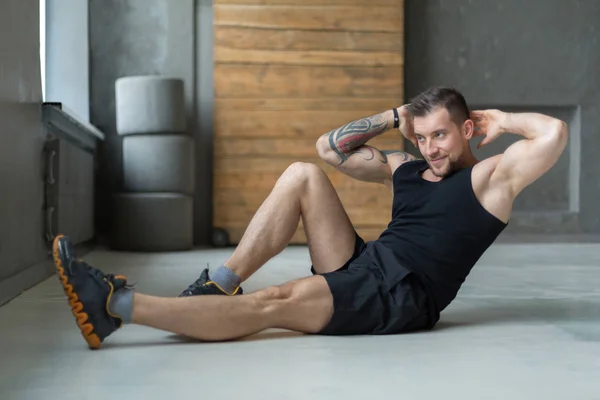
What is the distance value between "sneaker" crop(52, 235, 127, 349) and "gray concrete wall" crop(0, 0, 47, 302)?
117cm

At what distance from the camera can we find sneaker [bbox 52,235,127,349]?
1992 millimetres

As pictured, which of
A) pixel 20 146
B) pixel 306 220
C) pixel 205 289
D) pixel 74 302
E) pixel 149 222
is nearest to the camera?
pixel 74 302

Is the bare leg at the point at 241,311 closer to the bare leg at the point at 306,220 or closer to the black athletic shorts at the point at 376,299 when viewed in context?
the black athletic shorts at the point at 376,299

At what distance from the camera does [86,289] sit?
2.01 meters

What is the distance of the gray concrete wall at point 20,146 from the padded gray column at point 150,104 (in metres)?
2.14

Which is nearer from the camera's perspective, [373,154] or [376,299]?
[376,299]

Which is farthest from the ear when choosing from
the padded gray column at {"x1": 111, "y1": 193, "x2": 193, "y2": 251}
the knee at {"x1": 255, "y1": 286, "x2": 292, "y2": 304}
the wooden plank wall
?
the wooden plank wall

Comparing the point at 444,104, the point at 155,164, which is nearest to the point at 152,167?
the point at 155,164

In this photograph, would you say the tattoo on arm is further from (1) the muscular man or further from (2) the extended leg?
(2) the extended leg

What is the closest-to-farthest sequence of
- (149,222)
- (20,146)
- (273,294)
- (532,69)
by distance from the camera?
(273,294)
(20,146)
(149,222)
(532,69)

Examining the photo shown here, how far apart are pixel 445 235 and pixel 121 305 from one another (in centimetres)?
99

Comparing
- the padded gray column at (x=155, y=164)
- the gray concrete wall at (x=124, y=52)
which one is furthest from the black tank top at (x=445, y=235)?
the gray concrete wall at (x=124, y=52)

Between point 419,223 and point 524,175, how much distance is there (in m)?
0.35

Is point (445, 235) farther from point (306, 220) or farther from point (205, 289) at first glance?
point (205, 289)
